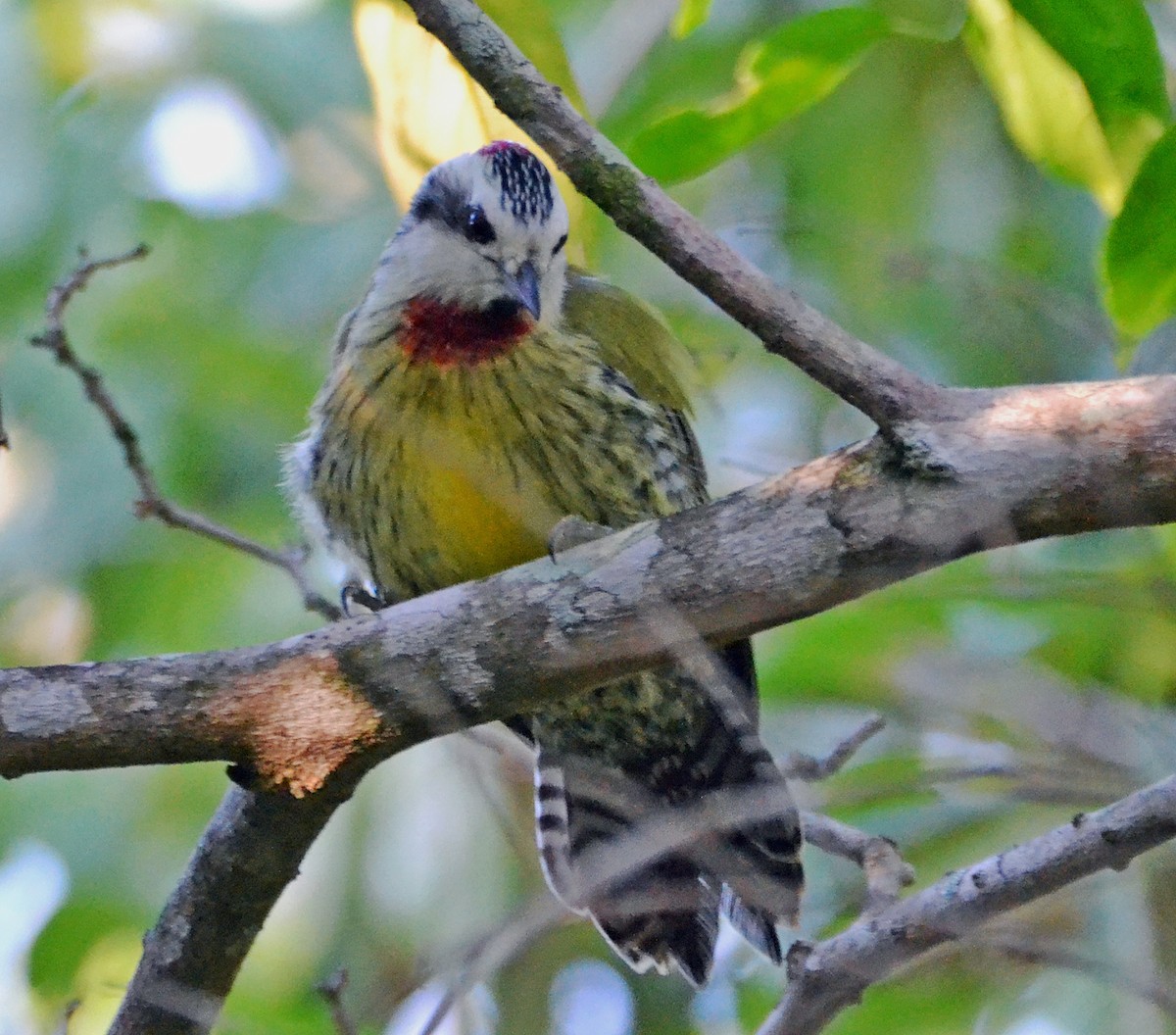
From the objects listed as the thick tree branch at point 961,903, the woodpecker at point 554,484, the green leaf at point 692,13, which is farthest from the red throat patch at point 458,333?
the thick tree branch at point 961,903

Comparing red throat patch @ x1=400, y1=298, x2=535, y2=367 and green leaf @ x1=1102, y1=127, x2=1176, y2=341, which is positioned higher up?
Result: red throat patch @ x1=400, y1=298, x2=535, y2=367

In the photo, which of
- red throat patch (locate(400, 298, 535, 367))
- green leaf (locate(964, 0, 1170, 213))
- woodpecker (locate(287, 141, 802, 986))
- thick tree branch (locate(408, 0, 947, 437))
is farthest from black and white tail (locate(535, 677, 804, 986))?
green leaf (locate(964, 0, 1170, 213))

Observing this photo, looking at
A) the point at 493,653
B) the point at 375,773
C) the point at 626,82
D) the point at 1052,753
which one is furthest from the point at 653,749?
the point at 626,82

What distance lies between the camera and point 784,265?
4.79m

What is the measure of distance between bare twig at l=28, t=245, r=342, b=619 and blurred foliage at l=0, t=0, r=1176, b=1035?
20.9 inches

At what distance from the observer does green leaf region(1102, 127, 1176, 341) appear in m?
2.23

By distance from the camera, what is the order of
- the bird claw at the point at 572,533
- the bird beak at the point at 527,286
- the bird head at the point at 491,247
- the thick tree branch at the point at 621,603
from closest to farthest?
1. the thick tree branch at the point at 621,603
2. the bird claw at the point at 572,533
3. the bird beak at the point at 527,286
4. the bird head at the point at 491,247

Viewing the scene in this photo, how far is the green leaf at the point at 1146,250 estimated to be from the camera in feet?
7.33

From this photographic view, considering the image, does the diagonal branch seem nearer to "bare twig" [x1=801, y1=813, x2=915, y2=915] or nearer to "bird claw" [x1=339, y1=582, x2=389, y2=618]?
"bare twig" [x1=801, y1=813, x2=915, y2=915]

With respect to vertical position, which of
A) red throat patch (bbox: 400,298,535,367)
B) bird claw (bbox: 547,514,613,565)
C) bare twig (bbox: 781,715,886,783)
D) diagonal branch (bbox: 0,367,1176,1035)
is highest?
red throat patch (bbox: 400,298,535,367)

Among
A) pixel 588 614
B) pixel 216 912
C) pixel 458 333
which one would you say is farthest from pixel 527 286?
pixel 216 912

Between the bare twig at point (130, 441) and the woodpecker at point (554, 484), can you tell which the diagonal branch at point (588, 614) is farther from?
the bare twig at point (130, 441)

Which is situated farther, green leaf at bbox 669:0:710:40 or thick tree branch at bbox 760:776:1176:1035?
green leaf at bbox 669:0:710:40

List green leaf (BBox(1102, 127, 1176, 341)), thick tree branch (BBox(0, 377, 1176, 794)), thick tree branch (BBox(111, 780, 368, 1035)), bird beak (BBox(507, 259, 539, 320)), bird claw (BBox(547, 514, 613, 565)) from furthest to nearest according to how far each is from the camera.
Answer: bird beak (BBox(507, 259, 539, 320))
bird claw (BBox(547, 514, 613, 565))
thick tree branch (BBox(111, 780, 368, 1035))
green leaf (BBox(1102, 127, 1176, 341))
thick tree branch (BBox(0, 377, 1176, 794))
